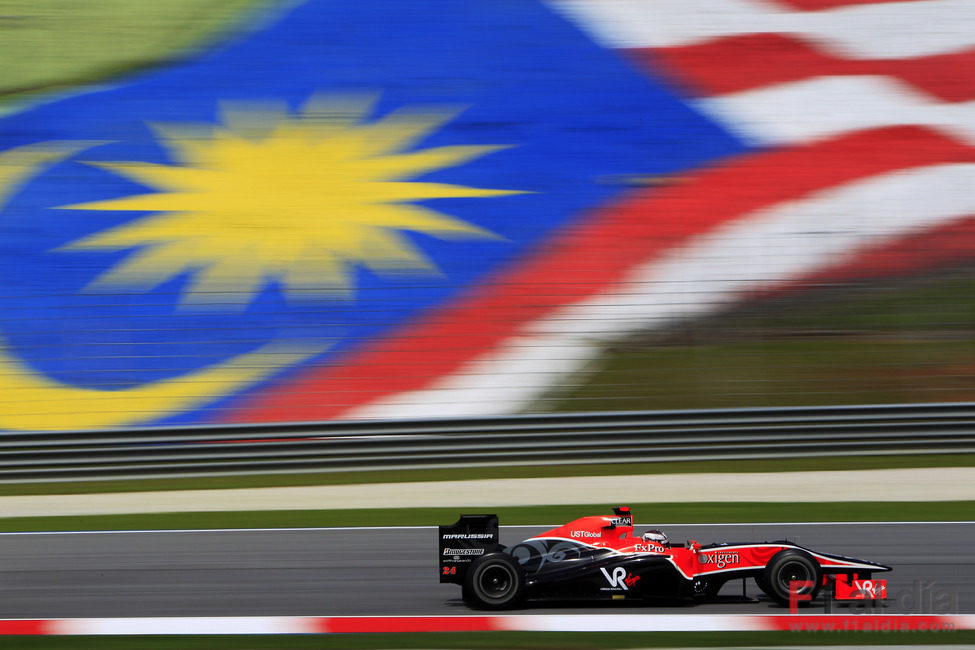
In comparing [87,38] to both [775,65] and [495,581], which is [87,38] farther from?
[495,581]

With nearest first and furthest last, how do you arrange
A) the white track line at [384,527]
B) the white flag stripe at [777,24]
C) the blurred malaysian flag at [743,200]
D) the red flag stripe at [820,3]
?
the white track line at [384,527] < the blurred malaysian flag at [743,200] < the white flag stripe at [777,24] < the red flag stripe at [820,3]

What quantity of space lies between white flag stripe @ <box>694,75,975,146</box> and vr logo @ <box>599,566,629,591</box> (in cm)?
1012

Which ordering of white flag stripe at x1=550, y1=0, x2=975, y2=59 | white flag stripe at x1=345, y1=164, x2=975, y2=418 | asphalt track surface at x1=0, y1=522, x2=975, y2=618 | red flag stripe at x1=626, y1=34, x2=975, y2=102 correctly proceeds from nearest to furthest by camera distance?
asphalt track surface at x1=0, y1=522, x2=975, y2=618 < white flag stripe at x1=345, y1=164, x2=975, y2=418 < red flag stripe at x1=626, y1=34, x2=975, y2=102 < white flag stripe at x1=550, y1=0, x2=975, y2=59

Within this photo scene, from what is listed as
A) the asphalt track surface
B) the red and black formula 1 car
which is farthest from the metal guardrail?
the red and black formula 1 car

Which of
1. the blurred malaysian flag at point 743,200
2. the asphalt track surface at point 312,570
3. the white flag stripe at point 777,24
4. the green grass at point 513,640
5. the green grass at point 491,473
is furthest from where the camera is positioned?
the white flag stripe at point 777,24

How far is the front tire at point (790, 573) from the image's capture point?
514 cm

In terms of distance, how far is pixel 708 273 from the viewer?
13.3 metres

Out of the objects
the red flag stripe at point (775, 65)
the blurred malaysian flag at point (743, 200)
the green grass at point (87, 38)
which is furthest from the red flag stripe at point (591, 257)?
the green grass at point (87, 38)

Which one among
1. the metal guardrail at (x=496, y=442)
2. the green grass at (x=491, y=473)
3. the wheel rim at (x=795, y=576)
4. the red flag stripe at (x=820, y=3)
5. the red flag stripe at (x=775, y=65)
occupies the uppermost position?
the red flag stripe at (x=820, y=3)

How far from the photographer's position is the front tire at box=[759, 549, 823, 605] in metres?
5.14

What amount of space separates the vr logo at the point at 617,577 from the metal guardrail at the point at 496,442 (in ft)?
21.8

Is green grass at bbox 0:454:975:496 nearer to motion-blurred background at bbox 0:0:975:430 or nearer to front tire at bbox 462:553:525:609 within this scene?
motion-blurred background at bbox 0:0:975:430

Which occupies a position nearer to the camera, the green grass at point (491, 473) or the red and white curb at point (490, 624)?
the red and white curb at point (490, 624)

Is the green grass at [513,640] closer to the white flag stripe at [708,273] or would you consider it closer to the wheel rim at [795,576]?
the wheel rim at [795,576]
